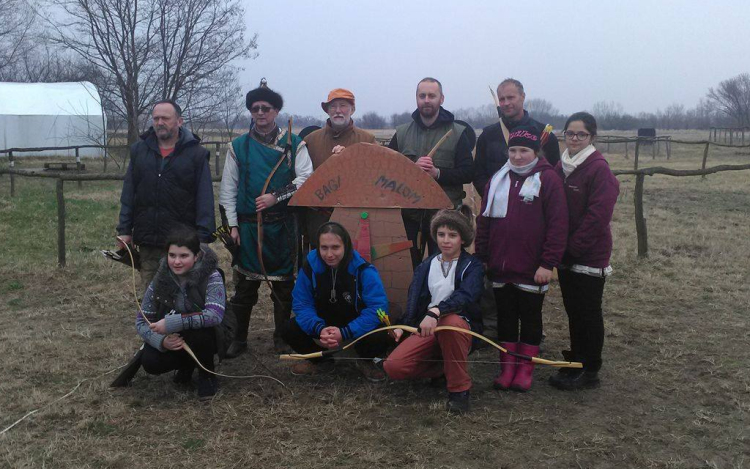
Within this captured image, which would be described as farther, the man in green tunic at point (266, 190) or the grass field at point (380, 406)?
the man in green tunic at point (266, 190)

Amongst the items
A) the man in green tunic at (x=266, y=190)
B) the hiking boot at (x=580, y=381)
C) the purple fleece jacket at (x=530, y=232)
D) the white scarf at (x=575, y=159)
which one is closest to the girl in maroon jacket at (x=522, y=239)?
the purple fleece jacket at (x=530, y=232)

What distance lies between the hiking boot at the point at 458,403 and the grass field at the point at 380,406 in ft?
0.18

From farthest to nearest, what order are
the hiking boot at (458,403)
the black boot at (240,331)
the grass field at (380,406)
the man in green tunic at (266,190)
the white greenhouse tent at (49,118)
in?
the white greenhouse tent at (49,118)
the black boot at (240,331)
the man in green tunic at (266,190)
the hiking boot at (458,403)
the grass field at (380,406)

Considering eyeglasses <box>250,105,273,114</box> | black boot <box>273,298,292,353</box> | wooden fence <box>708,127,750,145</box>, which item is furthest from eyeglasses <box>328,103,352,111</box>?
wooden fence <box>708,127,750,145</box>

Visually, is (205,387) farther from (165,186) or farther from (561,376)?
(561,376)

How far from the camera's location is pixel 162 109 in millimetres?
3809

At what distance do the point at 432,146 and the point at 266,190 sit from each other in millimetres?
1121

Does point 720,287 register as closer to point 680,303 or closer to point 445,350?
point 680,303

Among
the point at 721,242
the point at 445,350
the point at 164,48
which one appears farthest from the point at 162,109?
the point at 164,48

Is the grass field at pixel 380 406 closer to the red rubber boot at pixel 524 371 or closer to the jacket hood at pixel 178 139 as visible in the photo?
the red rubber boot at pixel 524 371

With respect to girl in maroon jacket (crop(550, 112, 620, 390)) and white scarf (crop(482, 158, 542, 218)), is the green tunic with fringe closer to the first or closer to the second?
white scarf (crop(482, 158, 542, 218))

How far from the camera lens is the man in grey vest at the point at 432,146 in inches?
166

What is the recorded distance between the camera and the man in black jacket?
4215 millimetres

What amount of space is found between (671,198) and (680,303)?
25.4ft
